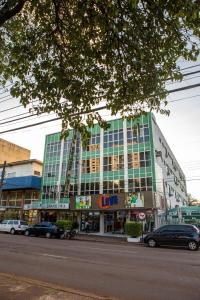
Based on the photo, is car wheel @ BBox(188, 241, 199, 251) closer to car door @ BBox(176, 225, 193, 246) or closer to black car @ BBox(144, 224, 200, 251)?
black car @ BBox(144, 224, 200, 251)

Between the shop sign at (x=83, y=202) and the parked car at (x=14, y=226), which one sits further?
the shop sign at (x=83, y=202)

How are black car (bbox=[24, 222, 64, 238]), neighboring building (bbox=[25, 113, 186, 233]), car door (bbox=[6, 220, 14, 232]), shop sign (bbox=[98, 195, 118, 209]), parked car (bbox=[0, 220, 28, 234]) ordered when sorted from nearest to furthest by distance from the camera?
1. black car (bbox=[24, 222, 64, 238])
2. parked car (bbox=[0, 220, 28, 234])
3. car door (bbox=[6, 220, 14, 232])
4. neighboring building (bbox=[25, 113, 186, 233])
5. shop sign (bbox=[98, 195, 118, 209])

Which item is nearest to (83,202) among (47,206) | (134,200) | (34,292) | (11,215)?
(47,206)

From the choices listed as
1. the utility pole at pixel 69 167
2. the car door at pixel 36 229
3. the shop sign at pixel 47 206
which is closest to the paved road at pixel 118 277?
the car door at pixel 36 229

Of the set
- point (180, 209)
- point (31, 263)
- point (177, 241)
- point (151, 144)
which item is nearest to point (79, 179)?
point (151, 144)

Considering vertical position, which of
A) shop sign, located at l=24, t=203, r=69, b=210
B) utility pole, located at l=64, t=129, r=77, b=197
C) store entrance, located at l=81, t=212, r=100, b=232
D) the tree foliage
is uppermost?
utility pole, located at l=64, t=129, r=77, b=197

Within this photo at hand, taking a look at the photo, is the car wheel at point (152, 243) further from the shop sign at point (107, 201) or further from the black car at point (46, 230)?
the shop sign at point (107, 201)

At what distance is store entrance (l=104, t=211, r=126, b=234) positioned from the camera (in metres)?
→ 34.8

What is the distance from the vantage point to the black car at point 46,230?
27828 mm

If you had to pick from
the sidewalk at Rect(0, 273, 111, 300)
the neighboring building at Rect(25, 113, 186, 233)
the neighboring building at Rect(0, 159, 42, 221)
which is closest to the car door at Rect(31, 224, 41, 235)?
the neighboring building at Rect(25, 113, 186, 233)

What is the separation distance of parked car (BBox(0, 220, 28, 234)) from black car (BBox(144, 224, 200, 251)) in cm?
1778

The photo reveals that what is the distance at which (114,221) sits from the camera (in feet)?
117

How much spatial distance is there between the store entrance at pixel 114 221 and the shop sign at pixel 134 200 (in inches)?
89.7

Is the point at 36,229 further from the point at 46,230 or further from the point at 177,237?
the point at 177,237
